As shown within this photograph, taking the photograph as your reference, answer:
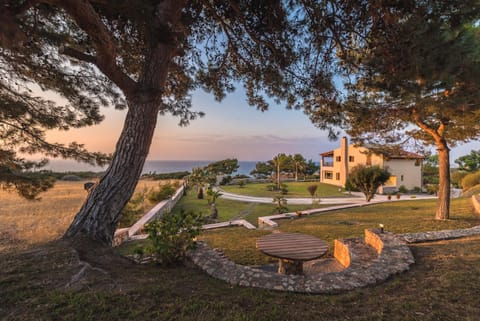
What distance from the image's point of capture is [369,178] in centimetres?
1216

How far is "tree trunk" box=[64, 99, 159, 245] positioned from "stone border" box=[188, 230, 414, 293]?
143 centimetres

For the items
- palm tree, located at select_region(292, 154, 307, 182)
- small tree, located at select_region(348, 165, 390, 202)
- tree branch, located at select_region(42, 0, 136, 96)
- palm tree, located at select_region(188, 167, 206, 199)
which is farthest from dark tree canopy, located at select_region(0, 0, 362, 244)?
palm tree, located at select_region(292, 154, 307, 182)

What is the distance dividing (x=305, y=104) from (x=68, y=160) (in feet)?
18.4

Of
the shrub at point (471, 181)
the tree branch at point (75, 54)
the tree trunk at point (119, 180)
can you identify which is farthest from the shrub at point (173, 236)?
the shrub at point (471, 181)

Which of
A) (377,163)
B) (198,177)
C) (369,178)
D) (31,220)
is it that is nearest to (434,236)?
(369,178)

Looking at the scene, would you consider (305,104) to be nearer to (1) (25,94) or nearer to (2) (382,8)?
(2) (382,8)

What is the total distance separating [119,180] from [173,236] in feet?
4.11

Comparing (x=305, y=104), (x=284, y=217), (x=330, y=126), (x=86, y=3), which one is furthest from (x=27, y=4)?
(x=284, y=217)

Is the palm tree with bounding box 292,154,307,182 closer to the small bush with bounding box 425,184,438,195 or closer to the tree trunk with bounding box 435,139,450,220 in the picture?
the small bush with bounding box 425,184,438,195

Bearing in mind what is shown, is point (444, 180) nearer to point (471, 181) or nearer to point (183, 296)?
point (183, 296)

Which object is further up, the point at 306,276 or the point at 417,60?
the point at 417,60

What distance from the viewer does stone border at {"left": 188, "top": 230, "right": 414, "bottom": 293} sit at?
103 inches

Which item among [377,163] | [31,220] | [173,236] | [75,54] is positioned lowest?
[31,220]

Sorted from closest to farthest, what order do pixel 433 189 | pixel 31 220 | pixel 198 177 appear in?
pixel 31 220, pixel 198 177, pixel 433 189
